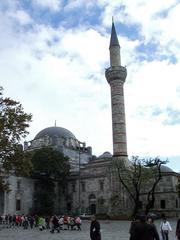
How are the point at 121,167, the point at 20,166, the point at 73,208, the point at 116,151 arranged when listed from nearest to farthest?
the point at 20,166, the point at 121,167, the point at 116,151, the point at 73,208

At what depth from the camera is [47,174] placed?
172 ft

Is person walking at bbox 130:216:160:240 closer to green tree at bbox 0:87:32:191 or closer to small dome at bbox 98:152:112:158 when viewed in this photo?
green tree at bbox 0:87:32:191

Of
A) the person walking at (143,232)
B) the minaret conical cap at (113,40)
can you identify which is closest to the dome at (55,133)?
the minaret conical cap at (113,40)

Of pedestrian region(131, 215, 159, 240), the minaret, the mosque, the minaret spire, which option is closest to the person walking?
pedestrian region(131, 215, 159, 240)

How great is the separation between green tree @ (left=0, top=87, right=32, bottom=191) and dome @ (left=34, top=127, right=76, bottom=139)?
42.1 metres

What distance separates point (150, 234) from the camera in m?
6.03

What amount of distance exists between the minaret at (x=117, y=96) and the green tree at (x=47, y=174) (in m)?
8.43

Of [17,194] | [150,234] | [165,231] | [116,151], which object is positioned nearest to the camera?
[150,234]

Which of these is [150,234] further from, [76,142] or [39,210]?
[76,142]

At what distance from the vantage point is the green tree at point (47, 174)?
50656 mm

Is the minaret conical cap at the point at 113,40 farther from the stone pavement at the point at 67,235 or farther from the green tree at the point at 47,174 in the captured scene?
the stone pavement at the point at 67,235

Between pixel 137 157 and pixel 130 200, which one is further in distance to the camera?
pixel 130 200

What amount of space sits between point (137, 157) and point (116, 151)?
7.03m

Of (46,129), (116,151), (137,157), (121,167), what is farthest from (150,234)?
(46,129)
